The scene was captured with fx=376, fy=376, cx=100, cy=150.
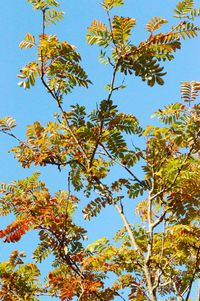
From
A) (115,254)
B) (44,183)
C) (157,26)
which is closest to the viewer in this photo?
(157,26)

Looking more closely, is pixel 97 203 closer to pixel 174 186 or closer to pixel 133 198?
pixel 133 198

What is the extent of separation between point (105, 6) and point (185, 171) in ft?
7.24

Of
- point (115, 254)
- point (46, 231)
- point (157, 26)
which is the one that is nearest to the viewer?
point (157, 26)

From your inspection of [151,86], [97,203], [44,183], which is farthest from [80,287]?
[151,86]

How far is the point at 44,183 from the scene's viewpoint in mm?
5676

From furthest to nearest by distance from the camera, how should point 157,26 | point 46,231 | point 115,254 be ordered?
point 46,231 < point 115,254 < point 157,26

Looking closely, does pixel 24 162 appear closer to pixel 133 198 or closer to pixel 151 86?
pixel 133 198

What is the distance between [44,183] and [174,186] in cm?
202

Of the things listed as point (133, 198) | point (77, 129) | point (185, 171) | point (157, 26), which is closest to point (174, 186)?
point (185, 171)

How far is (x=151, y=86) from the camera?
4.25 m

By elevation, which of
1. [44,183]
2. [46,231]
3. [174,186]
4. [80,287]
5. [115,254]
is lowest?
[80,287]

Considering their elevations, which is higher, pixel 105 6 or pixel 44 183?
pixel 105 6

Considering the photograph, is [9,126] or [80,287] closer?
[80,287]

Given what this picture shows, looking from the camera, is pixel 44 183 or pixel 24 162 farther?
pixel 44 183
